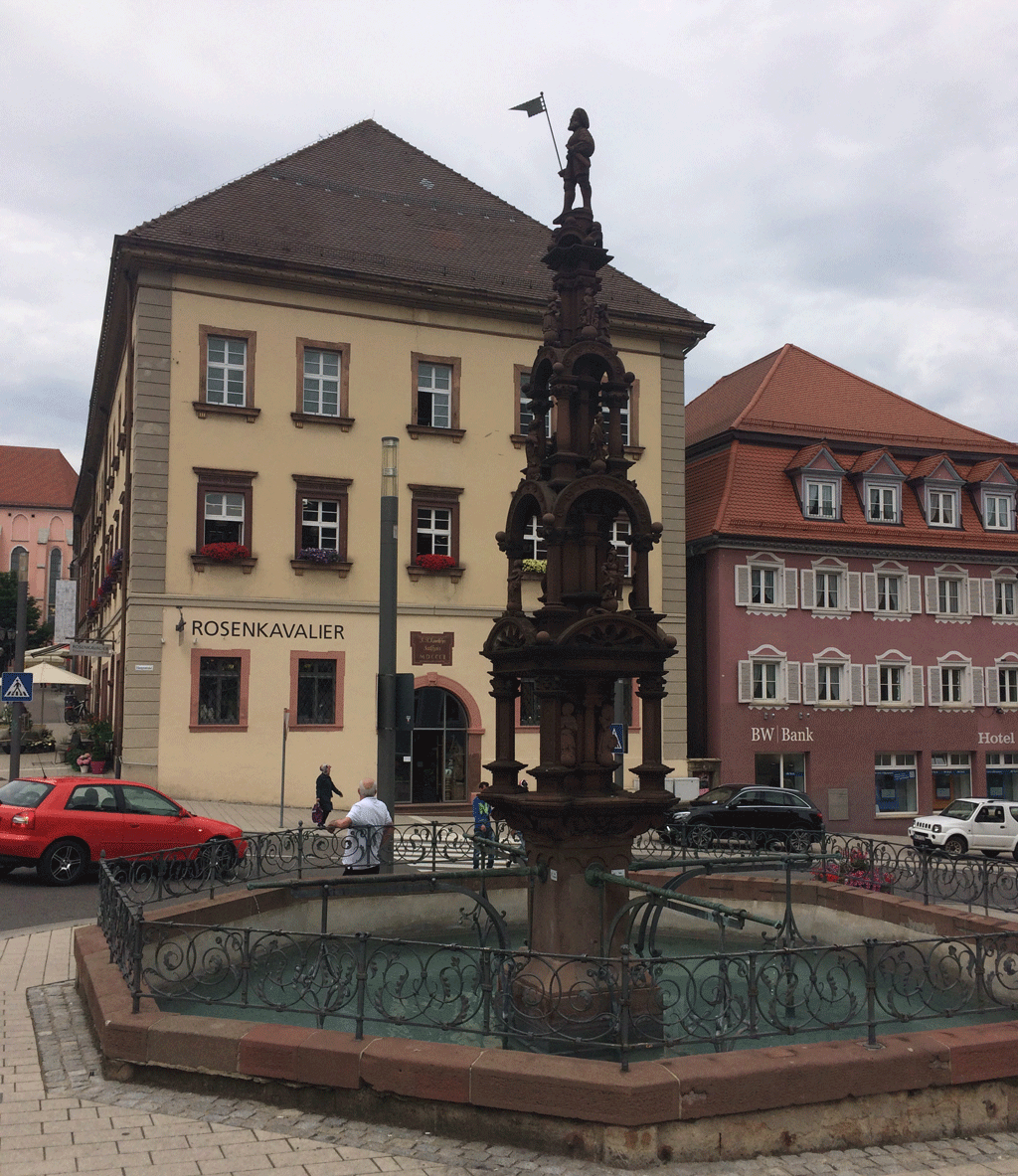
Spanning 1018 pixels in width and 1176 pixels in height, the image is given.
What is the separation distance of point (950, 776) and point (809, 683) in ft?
18.9

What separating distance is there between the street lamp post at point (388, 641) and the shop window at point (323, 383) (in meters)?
14.8

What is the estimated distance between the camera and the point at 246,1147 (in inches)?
234

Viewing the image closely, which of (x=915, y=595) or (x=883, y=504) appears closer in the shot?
(x=915, y=595)

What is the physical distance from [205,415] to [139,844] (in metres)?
13.5

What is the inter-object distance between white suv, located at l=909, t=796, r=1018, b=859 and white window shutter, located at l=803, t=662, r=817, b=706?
6.20 m

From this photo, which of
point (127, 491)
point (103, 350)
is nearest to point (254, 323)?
point (127, 491)

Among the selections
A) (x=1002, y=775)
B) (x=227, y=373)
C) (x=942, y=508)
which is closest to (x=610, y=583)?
(x=227, y=373)

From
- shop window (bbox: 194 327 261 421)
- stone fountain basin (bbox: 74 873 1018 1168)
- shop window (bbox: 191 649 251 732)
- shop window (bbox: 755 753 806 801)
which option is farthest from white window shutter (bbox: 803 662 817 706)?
stone fountain basin (bbox: 74 873 1018 1168)

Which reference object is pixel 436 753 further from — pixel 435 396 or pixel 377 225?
pixel 377 225

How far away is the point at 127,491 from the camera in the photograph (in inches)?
1156

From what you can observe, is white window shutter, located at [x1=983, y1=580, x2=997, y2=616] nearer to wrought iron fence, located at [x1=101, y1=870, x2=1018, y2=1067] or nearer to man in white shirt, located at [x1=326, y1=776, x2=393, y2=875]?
man in white shirt, located at [x1=326, y1=776, x2=393, y2=875]

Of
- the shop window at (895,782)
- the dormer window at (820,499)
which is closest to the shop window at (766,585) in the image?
the dormer window at (820,499)

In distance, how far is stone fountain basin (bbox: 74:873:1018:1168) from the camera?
5965 mm

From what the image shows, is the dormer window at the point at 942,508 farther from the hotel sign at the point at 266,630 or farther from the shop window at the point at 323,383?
the hotel sign at the point at 266,630
